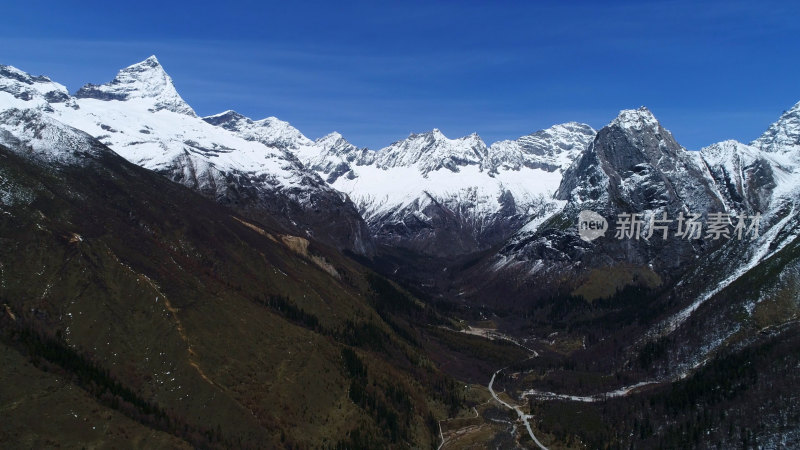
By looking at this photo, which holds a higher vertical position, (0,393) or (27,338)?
(27,338)

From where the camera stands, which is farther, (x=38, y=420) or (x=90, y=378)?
(x=90, y=378)

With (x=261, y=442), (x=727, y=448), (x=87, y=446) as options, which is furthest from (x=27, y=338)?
(x=727, y=448)

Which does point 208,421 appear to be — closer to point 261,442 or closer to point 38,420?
point 261,442

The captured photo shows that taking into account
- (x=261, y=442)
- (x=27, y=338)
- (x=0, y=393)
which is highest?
(x=27, y=338)

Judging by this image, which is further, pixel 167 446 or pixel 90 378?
pixel 90 378

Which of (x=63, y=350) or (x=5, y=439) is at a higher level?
(x=63, y=350)

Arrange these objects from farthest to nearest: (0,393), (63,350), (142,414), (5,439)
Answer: (63,350), (142,414), (0,393), (5,439)

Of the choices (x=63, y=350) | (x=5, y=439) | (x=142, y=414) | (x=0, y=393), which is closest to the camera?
(x=5, y=439)

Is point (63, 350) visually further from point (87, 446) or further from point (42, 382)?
point (87, 446)

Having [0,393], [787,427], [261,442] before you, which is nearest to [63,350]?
[0,393]
